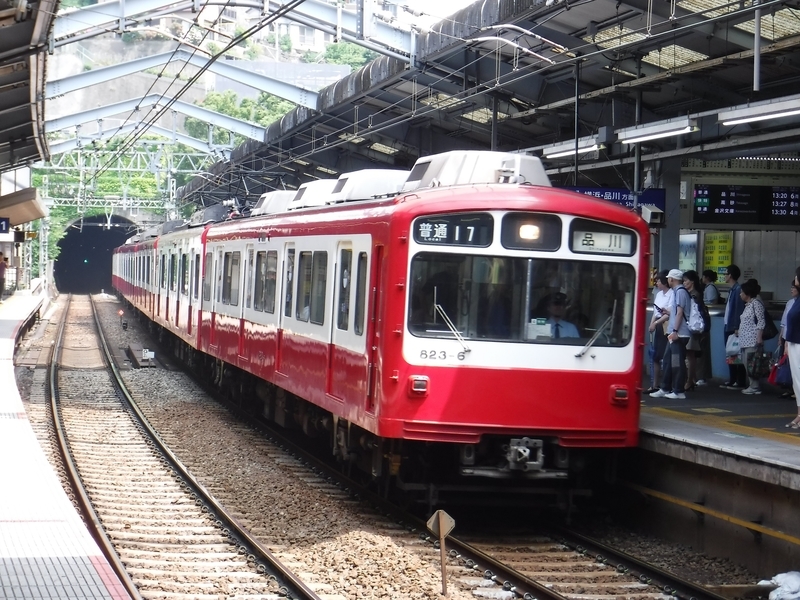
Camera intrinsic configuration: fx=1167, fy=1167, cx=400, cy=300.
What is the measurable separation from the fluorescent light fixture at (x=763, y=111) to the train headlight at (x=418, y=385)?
4104mm

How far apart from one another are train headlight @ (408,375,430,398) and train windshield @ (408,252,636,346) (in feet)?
1.03

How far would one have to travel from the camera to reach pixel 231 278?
1545 cm

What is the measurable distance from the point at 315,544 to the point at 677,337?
505cm

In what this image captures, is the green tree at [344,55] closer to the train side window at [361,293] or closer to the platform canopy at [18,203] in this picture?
the platform canopy at [18,203]

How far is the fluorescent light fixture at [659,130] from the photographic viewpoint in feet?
37.3

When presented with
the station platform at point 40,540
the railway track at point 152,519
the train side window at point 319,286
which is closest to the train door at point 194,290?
the railway track at point 152,519

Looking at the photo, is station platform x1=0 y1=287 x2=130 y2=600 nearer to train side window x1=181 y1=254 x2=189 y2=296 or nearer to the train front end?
the train front end

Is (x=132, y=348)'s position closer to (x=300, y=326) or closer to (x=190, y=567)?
(x=300, y=326)

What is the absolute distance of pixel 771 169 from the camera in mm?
15523

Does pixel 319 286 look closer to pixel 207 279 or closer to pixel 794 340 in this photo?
pixel 794 340

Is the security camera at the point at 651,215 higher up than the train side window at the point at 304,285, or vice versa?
the security camera at the point at 651,215

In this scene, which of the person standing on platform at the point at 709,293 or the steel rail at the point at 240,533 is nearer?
the steel rail at the point at 240,533

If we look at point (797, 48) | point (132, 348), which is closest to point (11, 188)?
point (132, 348)

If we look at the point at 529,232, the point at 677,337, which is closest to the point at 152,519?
the point at 529,232
